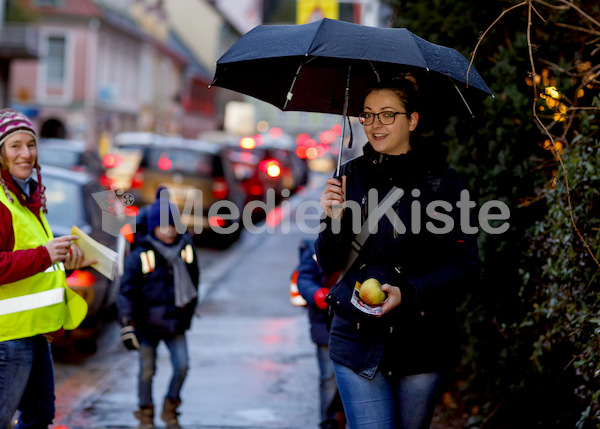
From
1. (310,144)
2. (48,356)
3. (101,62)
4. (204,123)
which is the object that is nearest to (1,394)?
(48,356)

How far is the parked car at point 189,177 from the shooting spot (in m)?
15.7

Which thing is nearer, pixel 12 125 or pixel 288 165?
pixel 12 125

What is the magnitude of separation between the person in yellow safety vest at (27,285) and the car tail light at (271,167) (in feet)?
69.9

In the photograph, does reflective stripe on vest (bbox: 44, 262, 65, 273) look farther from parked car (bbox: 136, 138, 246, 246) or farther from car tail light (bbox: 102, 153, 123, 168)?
car tail light (bbox: 102, 153, 123, 168)

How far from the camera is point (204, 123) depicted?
73.8 m

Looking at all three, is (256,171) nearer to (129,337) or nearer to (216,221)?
(216,221)

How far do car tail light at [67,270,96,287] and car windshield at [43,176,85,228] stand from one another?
0.60m

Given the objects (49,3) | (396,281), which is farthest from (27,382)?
(49,3)

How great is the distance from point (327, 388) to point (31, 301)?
2.42 m

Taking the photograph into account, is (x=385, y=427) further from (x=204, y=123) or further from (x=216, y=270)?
(x=204, y=123)

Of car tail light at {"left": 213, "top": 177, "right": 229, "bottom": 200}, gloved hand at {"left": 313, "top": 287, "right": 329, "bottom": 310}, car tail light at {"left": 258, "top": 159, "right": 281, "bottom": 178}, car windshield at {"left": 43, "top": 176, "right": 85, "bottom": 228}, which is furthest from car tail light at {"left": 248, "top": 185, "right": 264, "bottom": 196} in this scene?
gloved hand at {"left": 313, "top": 287, "right": 329, "bottom": 310}

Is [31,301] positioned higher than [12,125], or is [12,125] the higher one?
[12,125]

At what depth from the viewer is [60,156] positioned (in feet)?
63.8

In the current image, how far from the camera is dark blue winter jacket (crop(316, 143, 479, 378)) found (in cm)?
324
